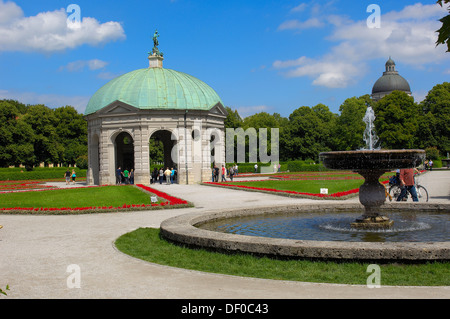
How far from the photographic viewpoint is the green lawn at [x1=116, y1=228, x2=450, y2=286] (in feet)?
21.9

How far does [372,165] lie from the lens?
10.9m

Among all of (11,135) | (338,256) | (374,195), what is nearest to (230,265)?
(338,256)

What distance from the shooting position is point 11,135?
63.9 m

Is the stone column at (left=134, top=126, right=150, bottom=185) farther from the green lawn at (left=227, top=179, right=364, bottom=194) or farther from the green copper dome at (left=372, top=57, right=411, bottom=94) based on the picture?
the green copper dome at (left=372, top=57, right=411, bottom=94)

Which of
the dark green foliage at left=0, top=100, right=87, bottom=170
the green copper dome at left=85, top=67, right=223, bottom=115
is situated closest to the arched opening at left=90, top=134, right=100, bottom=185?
the green copper dome at left=85, top=67, right=223, bottom=115

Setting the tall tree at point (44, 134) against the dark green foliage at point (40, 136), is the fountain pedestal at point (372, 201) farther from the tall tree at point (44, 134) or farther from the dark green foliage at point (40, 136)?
the tall tree at point (44, 134)

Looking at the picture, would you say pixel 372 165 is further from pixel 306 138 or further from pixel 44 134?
pixel 44 134

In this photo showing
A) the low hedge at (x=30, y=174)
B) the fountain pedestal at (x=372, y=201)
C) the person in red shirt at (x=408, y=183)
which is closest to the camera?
the fountain pedestal at (x=372, y=201)

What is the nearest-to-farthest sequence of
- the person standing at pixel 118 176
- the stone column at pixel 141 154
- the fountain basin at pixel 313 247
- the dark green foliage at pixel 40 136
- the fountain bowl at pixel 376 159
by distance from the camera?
1. the fountain basin at pixel 313 247
2. the fountain bowl at pixel 376 159
3. the stone column at pixel 141 154
4. the person standing at pixel 118 176
5. the dark green foliage at pixel 40 136

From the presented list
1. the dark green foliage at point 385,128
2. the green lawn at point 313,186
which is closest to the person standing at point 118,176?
the green lawn at point 313,186

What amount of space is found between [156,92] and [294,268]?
115 feet

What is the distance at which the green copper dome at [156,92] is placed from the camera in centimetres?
4047

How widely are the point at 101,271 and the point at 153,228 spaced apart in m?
5.05

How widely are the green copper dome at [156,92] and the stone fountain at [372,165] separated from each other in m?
30.2
